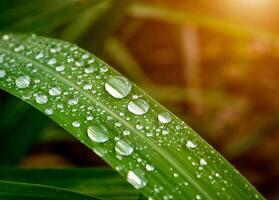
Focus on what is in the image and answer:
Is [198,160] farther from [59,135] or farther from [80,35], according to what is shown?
[59,135]

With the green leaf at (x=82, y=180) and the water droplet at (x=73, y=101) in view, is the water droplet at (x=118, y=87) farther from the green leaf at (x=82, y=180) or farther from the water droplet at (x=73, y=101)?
the green leaf at (x=82, y=180)

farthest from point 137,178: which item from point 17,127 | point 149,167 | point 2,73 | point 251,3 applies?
point 251,3

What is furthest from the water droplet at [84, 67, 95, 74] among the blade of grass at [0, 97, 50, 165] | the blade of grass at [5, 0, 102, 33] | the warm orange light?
the warm orange light

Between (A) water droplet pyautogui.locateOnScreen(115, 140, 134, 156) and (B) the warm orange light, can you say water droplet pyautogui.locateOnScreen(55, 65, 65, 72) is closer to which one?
(A) water droplet pyautogui.locateOnScreen(115, 140, 134, 156)

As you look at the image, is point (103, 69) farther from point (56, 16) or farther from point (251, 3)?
point (251, 3)

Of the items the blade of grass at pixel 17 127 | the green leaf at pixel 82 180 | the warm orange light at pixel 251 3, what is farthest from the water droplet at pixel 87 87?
the warm orange light at pixel 251 3
